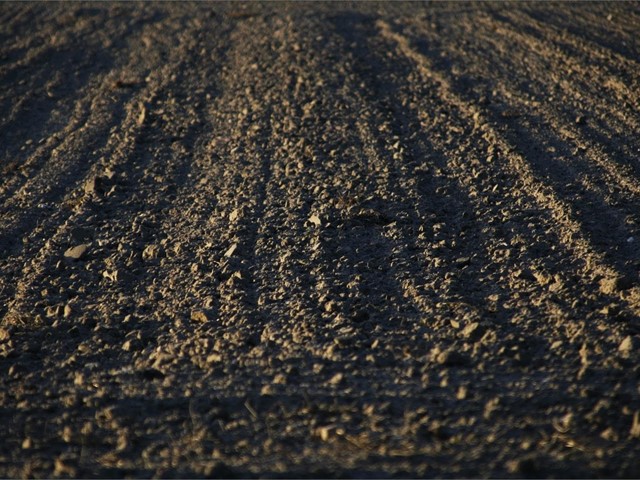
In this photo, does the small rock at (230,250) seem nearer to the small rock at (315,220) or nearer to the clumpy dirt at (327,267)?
the clumpy dirt at (327,267)

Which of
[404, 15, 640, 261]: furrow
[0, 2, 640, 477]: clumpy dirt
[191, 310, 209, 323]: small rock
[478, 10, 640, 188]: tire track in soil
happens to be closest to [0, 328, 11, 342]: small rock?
[0, 2, 640, 477]: clumpy dirt

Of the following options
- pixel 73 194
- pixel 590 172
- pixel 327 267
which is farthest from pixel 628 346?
pixel 73 194

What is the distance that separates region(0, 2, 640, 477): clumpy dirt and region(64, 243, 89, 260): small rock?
0.02 m

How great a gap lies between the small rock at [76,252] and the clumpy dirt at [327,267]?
2 centimetres

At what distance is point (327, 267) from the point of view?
571 cm

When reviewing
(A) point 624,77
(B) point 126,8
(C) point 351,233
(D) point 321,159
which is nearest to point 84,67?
(B) point 126,8

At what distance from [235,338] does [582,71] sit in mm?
7477

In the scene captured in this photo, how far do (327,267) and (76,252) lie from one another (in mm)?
2305

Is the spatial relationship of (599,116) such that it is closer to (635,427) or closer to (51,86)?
(635,427)

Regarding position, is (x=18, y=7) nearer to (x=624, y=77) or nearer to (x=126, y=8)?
(x=126, y=8)

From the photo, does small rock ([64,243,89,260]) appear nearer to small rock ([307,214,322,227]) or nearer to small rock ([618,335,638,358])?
small rock ([307,214,322,227])

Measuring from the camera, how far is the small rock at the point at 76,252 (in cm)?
619

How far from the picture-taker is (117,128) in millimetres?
9328

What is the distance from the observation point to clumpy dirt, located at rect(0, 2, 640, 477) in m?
3.93
